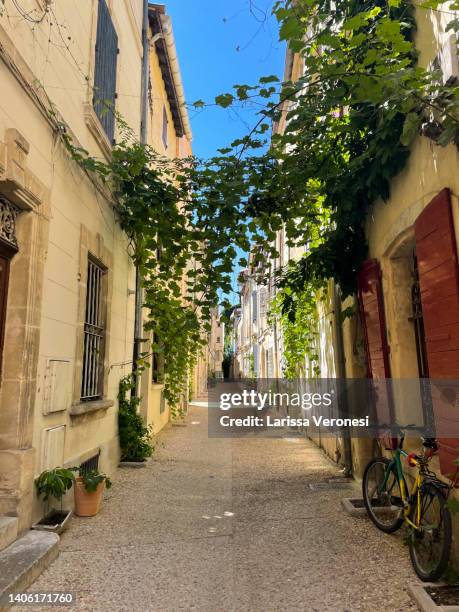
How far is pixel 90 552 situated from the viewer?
3348 millimetres

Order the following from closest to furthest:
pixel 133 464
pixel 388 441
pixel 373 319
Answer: pixel 388 441
pixel 373 319
pixel 133 464

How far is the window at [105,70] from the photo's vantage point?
17.9 feet

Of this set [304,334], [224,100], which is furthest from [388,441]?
[304,334]

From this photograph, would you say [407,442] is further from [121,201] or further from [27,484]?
[121,201]

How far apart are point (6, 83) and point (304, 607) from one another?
13.0ft

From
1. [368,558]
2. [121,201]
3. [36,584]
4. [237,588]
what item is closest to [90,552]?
[36,584]

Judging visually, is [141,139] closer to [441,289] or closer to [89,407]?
[89,407]

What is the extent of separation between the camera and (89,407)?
4.75 m

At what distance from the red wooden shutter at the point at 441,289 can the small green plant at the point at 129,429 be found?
4.34m

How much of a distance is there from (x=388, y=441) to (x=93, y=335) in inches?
136

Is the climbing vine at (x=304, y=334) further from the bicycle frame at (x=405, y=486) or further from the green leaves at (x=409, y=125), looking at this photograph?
the green leaves at (x=409, y=125)

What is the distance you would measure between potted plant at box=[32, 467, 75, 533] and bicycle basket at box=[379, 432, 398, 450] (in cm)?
282

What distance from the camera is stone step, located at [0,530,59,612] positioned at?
8.22 feet

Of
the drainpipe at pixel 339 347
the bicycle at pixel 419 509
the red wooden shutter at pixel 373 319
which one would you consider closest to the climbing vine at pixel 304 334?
the drainpipe at pixel 339 347
